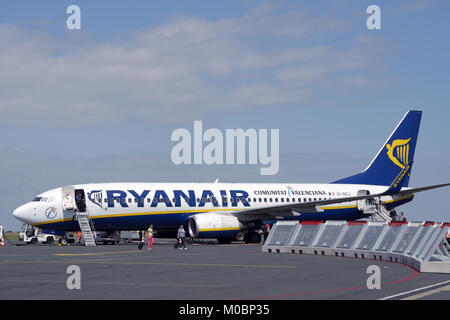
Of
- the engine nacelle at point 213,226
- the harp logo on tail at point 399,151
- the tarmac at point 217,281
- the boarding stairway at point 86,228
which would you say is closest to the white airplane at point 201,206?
the engine nacelle at point 213,226

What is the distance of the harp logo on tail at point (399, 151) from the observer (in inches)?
2477

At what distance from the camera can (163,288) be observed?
706 inches

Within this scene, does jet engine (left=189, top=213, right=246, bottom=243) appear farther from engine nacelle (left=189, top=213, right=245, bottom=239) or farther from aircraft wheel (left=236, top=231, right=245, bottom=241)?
aircraft wheel (left=236, top=231, right=245, bottom=241)

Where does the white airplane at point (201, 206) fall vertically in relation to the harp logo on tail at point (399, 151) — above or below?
below

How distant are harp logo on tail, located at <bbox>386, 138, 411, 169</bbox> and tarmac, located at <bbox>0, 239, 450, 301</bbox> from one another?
118 feet

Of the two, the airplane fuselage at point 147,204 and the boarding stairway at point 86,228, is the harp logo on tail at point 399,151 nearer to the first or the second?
the airplane fuselage at point 147,204

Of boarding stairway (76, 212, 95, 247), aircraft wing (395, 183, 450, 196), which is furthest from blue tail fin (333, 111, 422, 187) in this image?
boarding stairway (76, 212, 95, 247)

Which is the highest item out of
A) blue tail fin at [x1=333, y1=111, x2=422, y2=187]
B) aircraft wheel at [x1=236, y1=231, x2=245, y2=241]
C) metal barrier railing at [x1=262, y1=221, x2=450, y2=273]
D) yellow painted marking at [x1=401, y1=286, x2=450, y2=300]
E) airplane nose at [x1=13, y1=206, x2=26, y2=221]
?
blue tail fin at [x1=333, y1=111, x2=422, y2=187]

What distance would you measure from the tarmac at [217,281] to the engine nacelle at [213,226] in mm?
18225

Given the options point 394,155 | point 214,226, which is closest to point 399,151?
point 394,155

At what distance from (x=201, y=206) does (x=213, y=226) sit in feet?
8.23

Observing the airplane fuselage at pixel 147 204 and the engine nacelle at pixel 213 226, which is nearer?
the airplane fuselage at pixel 147 204

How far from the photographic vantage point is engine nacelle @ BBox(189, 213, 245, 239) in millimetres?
47188

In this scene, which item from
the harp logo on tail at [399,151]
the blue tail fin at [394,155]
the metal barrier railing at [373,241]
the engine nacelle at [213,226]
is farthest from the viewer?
the harp logo on tail at [399,151]
